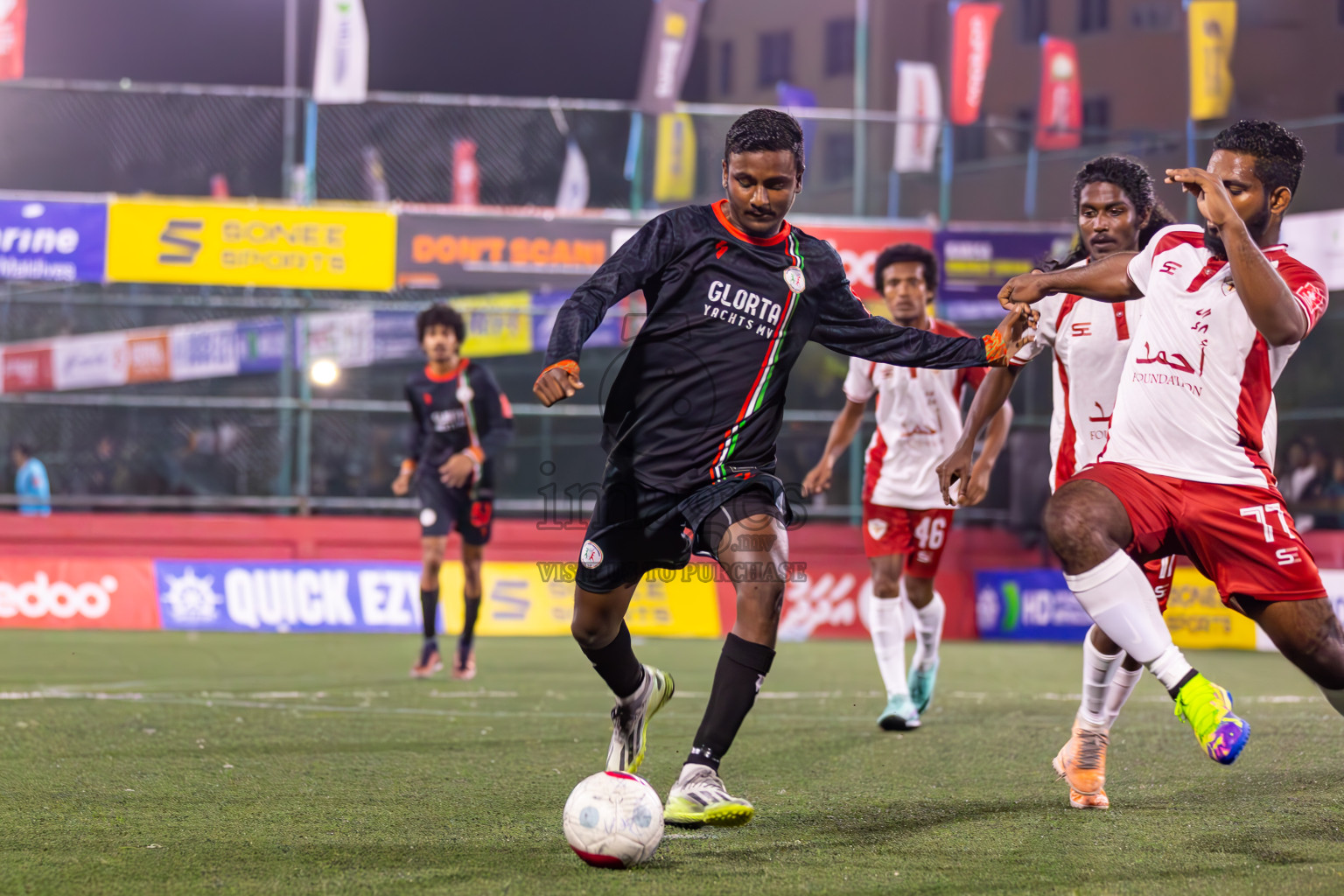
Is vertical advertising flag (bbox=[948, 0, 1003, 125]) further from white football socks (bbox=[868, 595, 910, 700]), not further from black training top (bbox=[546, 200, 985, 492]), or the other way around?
black training top (bbox=[546, 200, 985, 492])

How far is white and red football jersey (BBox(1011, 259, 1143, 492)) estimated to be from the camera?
538 cm

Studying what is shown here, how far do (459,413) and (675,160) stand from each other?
28.0 ft

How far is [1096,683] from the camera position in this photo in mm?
5004

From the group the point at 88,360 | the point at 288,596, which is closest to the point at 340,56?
the point at 88,360

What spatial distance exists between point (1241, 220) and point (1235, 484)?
75 cm

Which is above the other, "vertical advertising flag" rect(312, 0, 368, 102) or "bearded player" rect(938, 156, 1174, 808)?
"vertical advertising flag" rect(312, 0, 368, 102)

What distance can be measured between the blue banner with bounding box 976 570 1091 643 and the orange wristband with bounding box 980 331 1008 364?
10.7 meters

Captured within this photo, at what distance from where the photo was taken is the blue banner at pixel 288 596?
14.5 meters

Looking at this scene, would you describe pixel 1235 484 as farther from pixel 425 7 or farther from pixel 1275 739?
pixel 425 7

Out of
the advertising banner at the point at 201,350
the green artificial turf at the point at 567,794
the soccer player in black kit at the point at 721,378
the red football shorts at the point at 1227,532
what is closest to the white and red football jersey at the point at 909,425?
the green artificial turf at the point at 567,794

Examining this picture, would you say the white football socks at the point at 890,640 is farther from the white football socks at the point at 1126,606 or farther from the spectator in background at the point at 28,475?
the spectator in background at the point at 28,475

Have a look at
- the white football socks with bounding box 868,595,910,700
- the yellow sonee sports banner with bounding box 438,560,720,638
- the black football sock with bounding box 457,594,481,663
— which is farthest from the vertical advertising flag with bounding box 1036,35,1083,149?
the white football socks with bounding box 868,595,910,700

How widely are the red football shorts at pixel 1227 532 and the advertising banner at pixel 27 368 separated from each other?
1531 centimetres

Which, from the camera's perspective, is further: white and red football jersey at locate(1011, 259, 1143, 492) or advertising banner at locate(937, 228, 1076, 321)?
advertising banner at locate(937, 228, 1076, 321)
